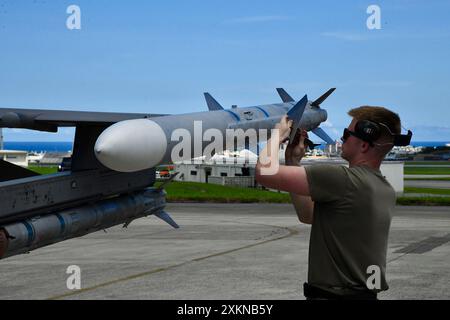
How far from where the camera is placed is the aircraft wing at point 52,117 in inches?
399

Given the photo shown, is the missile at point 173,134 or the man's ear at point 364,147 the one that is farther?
the missile at point 173,134

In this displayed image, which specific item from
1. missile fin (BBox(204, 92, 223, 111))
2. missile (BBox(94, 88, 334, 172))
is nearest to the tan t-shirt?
missile (BBox(94, 88, 334, 172))

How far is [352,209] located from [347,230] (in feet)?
0.50

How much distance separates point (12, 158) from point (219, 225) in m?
77.5

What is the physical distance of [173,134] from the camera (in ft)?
28.5

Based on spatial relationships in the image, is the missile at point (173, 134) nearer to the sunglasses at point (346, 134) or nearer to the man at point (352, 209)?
the sunglasses at point (346, 134)

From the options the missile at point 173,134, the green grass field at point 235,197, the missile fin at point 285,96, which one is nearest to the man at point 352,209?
the missile at point 173,134

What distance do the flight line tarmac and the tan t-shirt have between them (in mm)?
7820

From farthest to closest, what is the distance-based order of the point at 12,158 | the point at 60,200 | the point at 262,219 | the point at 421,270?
1. the point at 12,158
2. the point at 262,219
3. the point at 421,270
4. the point at 60,200

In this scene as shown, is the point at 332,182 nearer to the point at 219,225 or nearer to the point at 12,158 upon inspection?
the point at 219,225

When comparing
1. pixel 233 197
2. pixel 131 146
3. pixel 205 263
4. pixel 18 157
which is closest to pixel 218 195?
pixel 233 197
